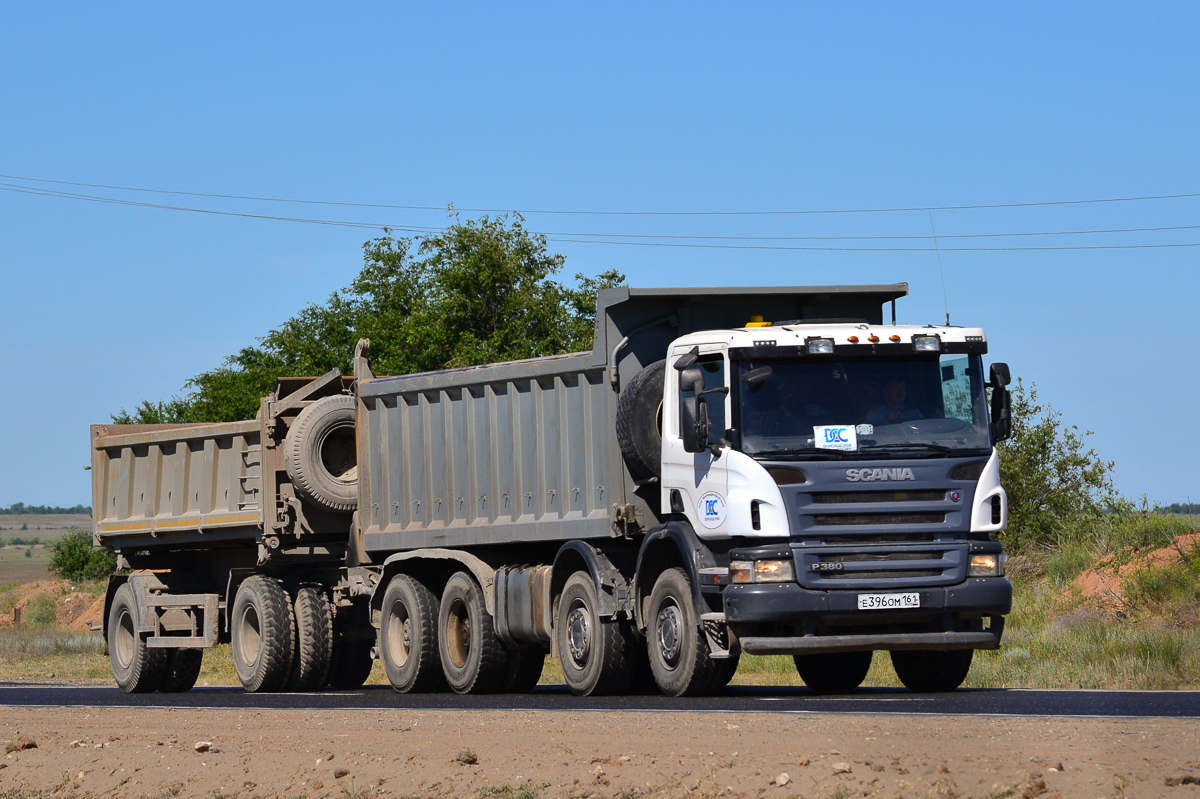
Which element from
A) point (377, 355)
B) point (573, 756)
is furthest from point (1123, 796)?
point (377, 355)

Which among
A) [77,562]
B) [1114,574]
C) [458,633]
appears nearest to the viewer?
[458,633]

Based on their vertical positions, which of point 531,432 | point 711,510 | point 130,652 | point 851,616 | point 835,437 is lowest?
point 130,652

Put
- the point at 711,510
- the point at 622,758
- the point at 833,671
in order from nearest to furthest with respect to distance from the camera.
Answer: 1. the point at 622,758
2. the point at 711,510
3. the point at 833,671

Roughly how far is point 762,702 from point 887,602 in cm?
118

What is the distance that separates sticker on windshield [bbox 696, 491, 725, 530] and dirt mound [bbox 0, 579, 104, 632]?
3689 centimetres

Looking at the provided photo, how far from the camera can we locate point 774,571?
12.5 metres

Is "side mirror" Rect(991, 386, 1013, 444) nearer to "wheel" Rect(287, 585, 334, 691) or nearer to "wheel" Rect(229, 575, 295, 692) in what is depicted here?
"wheel" Rect(287, 585, 334, 691)

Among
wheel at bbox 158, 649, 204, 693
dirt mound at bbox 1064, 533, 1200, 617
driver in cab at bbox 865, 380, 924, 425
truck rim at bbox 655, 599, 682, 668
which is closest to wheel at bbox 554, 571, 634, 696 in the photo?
truck rim at bbox 655, 599, 682, 668

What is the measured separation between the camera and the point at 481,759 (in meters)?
9.40

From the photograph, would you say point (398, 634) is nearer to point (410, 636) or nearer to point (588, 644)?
point (410, 636)

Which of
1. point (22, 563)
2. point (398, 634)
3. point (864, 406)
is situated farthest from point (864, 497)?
point (22, 563)

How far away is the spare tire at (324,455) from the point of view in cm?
1850

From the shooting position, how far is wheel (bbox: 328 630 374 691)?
795 inches

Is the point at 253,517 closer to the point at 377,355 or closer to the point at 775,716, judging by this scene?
the point at 775,716
